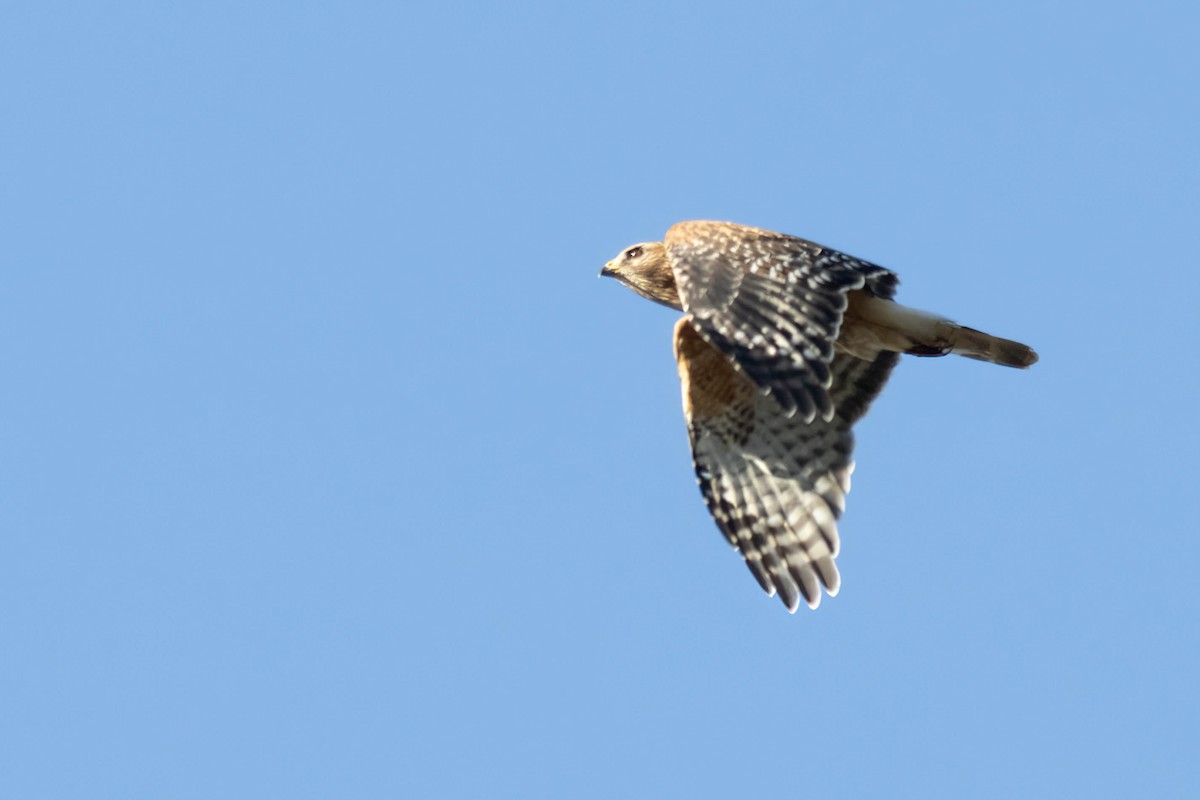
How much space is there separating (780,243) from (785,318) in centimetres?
91

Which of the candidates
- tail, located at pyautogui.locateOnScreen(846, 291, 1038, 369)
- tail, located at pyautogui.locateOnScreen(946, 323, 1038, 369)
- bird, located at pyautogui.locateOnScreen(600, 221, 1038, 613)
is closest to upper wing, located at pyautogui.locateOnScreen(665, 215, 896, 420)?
bird, located at pyautogui.locateOnScreen(600, 221, 1038, 613)

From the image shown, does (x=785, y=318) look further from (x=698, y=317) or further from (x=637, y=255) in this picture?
(x=637, y=255)

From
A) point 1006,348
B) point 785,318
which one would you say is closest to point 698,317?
point 785,318

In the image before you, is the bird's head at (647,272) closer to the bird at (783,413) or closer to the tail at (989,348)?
the bird at (783,413)

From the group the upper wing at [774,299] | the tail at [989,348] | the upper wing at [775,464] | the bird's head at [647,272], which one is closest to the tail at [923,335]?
the tail at [989,348]

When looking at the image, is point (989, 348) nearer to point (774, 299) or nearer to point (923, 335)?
point (923, 335)

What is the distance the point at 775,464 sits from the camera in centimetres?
1444

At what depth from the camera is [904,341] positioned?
44.5ft

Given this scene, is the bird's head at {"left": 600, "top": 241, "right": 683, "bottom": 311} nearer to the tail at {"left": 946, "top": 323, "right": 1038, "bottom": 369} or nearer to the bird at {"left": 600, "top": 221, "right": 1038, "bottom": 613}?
the bird at {"left": 600, "top": 221, "right": 1038, "bottom": 613}

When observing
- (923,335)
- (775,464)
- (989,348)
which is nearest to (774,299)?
(923,335)

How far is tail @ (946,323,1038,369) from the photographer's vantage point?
44.3 ft

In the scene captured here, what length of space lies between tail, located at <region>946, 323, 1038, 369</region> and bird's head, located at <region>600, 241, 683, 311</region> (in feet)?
6.38

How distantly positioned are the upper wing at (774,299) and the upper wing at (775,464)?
168 centimetres

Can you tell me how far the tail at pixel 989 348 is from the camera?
44.3 feet
